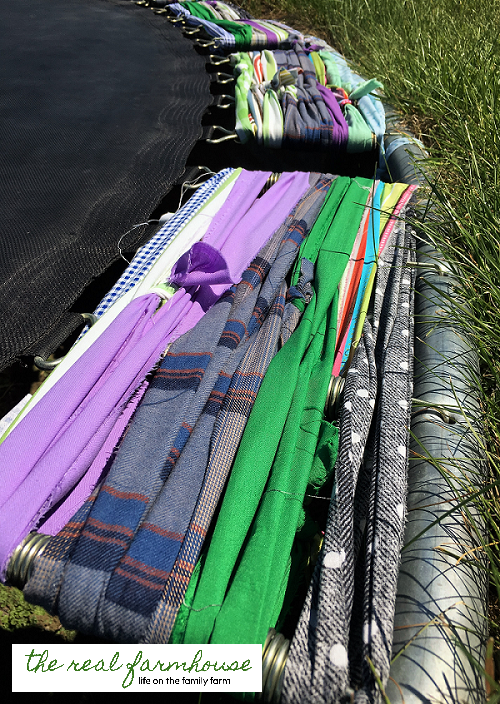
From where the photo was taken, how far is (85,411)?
0.86 meters

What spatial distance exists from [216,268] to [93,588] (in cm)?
70

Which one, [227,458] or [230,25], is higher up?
[230,25]

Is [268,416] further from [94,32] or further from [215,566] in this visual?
[94,32]

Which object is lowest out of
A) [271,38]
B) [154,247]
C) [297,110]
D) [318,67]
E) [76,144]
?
[154,247]

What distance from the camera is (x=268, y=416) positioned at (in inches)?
33.6

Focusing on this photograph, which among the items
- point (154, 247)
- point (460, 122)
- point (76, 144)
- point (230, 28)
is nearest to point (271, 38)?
point (230, 28)

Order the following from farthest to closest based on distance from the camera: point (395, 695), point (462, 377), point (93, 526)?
point (462, 377), point (93, 526), point (395, 695)

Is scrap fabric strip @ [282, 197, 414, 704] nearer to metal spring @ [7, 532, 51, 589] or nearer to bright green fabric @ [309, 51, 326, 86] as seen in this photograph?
metal spring @ [7, 532, 51, 589]

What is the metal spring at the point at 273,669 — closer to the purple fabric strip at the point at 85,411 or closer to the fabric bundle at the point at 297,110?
the purple fabric strip at the point at 85,411

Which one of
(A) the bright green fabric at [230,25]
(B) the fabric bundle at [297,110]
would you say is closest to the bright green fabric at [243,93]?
(B) the fabric bundle at [297,110]

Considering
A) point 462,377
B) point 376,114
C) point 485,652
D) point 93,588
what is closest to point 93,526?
point 93,588

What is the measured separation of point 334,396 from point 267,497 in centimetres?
26

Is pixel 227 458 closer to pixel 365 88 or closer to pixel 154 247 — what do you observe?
pixel 154 247

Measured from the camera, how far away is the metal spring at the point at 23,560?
68cm
